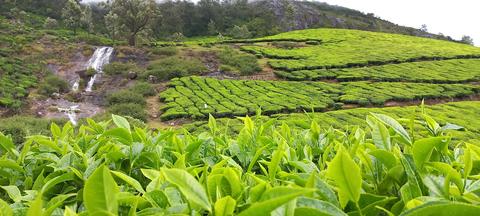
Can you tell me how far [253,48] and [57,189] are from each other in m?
Result: 23.3

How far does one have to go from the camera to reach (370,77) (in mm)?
18094

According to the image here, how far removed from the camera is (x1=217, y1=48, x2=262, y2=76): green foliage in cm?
1924

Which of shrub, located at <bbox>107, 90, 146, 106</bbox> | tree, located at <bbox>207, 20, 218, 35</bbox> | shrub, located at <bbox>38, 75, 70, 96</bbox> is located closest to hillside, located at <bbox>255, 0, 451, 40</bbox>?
tree, located at <bbox>207, 20, 218, 35</bbox>

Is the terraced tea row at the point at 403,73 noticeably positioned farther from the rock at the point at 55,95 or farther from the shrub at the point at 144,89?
the rock at the point at 55,95

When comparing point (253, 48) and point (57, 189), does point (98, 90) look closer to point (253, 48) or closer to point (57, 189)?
point (253, 48)

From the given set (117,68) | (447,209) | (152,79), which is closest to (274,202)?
(447,209)

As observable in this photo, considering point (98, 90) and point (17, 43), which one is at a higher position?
point (17, 43)

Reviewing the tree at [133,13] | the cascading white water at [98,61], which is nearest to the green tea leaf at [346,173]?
the cascading white water at [98,61]

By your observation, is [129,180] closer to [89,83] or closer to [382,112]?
[382,112]

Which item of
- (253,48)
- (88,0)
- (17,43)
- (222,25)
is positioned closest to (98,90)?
(17,43)

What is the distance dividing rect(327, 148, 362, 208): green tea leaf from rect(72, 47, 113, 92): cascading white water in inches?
693

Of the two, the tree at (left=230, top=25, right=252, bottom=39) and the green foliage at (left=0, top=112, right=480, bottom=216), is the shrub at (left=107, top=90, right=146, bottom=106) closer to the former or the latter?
the green foliage at (left=0, top=112, right=480, bottom=216)

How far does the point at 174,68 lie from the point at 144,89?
10.5 ft

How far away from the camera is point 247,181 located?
37.2 inches
